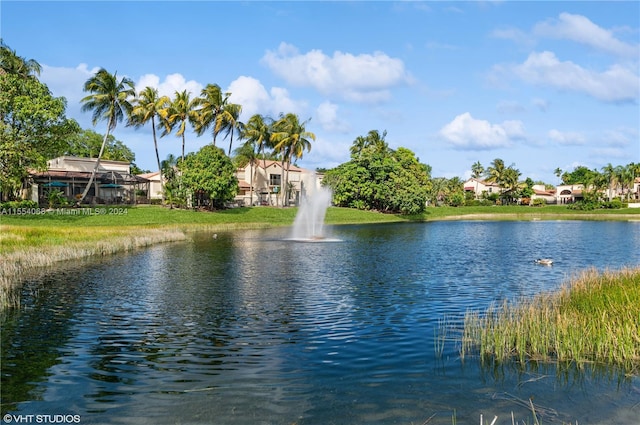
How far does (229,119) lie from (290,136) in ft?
42.6

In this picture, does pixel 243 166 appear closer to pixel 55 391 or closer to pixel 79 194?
pixel 79 194

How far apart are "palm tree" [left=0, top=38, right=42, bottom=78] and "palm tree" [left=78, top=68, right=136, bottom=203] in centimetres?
771

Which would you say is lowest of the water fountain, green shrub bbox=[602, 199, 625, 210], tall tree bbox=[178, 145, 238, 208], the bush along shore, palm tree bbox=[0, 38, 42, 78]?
the bush along shore

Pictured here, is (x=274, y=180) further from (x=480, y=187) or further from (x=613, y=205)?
(x=613, y=205)

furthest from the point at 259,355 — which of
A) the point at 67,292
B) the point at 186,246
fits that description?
the point at 186,246

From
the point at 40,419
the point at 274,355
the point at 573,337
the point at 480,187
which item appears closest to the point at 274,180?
the point at 480,187

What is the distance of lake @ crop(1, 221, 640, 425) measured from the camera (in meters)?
9.86

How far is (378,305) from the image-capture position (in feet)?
64.4

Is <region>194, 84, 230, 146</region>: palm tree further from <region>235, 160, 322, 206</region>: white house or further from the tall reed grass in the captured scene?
→ the tall reed grass

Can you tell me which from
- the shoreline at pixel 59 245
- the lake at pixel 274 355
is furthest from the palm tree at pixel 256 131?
the lake at pixel 274 355

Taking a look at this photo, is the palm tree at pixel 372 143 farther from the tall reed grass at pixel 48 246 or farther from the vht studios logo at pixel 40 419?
the vht studios logo at pixel 40 419

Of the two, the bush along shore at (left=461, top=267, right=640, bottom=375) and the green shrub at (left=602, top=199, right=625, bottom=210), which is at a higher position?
the green shrub at (left=602, top=199, right=625, bottom=210)

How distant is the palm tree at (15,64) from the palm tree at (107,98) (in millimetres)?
7715

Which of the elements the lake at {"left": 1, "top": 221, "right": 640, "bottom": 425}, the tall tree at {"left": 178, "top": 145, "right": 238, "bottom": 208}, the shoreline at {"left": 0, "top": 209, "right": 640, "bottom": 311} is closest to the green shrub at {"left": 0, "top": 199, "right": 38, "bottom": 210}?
the shoreline at {"left": 0, "top": 209, "right": 640, "bottom": 311}
